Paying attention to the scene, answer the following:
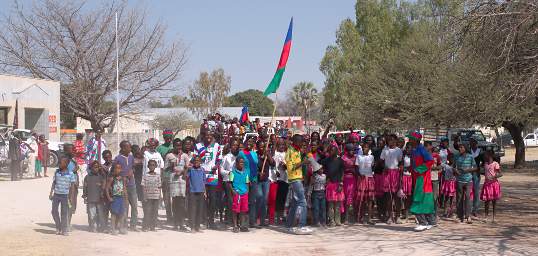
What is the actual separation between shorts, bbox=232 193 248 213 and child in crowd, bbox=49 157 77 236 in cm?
276

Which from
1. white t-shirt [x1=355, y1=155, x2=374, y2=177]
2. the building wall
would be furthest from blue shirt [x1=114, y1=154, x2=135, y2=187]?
the building wall

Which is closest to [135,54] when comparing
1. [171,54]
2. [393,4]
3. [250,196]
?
[171,54]

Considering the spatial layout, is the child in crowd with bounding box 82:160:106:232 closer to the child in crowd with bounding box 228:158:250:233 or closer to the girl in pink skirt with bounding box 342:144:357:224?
the child in crowd with bounding box 228:158:250:233

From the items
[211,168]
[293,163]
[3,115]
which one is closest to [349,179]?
[293,163]

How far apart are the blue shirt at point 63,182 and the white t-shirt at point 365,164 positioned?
16.8 ft

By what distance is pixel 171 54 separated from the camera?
40.0 meters

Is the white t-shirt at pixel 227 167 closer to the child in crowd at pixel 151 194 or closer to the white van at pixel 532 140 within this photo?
the child in crowd at pixel 151 194

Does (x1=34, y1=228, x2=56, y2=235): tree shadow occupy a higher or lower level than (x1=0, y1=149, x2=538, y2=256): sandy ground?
higher

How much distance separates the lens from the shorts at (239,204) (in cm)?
1100

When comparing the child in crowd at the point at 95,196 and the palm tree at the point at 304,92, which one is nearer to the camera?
the child in crowd at the point at 95,196

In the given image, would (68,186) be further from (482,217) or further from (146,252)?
(482,217)

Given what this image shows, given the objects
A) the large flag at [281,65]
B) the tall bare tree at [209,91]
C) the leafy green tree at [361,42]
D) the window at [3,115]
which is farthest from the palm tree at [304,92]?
the large flag at [281,65]

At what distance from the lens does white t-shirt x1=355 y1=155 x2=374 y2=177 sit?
461 inches

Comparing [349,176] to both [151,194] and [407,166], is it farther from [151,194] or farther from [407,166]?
[151,194]
